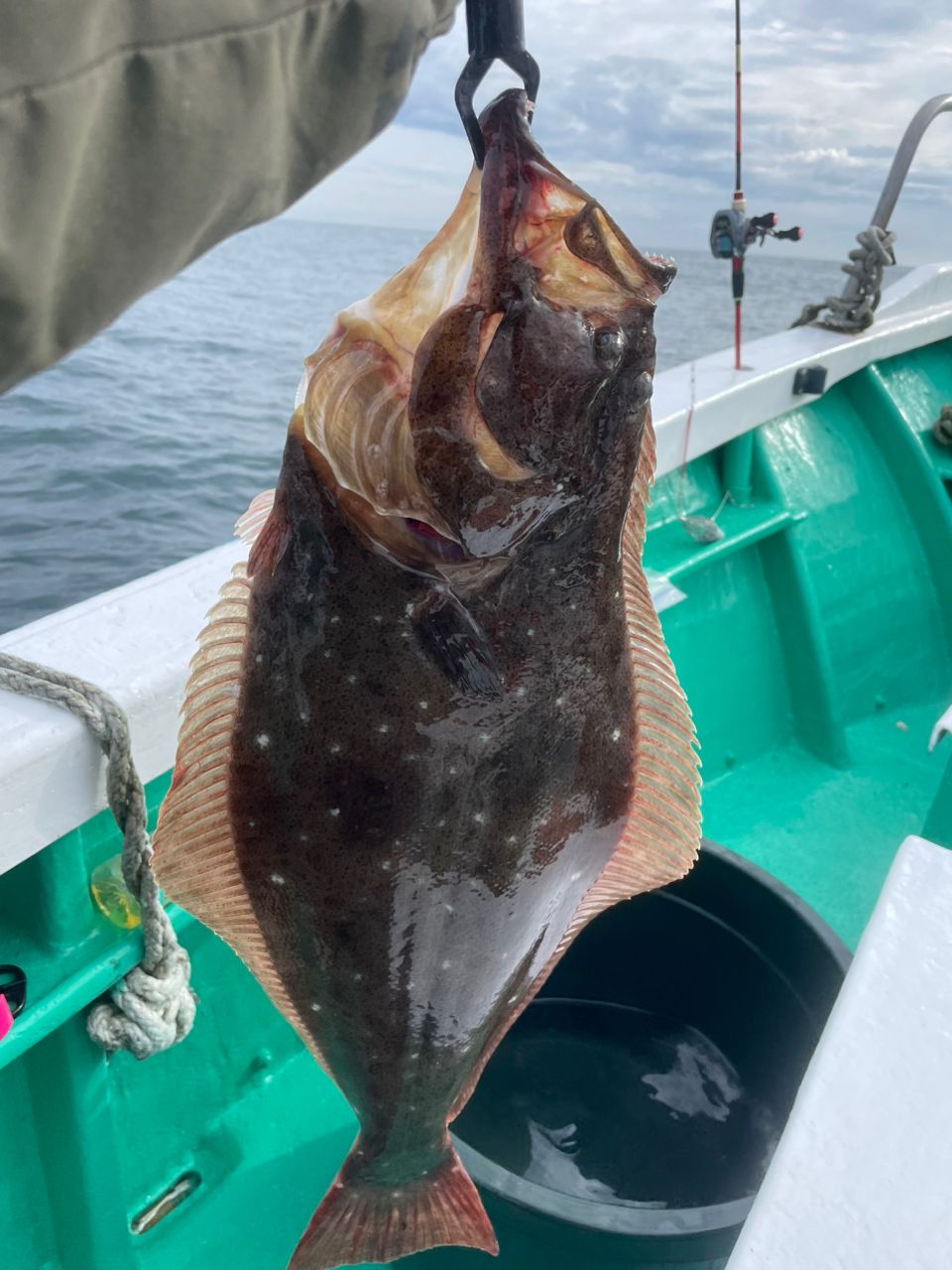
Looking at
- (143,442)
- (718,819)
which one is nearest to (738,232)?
(718,819)

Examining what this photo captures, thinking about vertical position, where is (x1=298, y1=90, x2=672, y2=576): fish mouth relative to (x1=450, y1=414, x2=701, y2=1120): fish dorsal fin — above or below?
above

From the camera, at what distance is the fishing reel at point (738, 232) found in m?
4.61

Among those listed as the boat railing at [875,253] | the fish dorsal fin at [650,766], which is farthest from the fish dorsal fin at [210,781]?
the boat railing at [875,253]

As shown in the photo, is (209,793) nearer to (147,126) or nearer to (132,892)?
(132,892)

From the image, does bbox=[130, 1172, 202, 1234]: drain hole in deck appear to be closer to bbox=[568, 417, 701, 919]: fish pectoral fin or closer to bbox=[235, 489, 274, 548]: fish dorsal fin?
bbox=[568, 417, 701, 919]: fish pectoral fin

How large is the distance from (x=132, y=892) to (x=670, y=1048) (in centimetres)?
200

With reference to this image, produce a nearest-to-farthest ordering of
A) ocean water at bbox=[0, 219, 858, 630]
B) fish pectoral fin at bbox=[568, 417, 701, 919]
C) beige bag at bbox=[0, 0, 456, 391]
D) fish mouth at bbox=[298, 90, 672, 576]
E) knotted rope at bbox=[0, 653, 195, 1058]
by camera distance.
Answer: beige bag at bbox=[0, 0, 456, 391], fish mouth at bbox=[298, 90, 672, 576], fish pectoral fin at bbox=[568, 417, 701, 919], knotted rope at bbox=[0, 653, 195, 1058], ocean water at bbox=[0, 219, 858, 630]

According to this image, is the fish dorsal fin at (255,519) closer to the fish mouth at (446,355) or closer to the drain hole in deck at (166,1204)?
the fish mouth at (446,355)

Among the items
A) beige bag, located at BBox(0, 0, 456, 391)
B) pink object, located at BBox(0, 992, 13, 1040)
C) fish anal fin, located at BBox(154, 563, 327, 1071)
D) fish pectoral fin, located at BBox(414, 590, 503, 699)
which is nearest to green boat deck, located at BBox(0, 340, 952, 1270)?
pink object, located at BBox(0, 992, 13, 1040)

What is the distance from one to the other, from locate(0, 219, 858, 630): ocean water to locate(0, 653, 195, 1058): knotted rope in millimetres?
1258

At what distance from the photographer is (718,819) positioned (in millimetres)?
4480

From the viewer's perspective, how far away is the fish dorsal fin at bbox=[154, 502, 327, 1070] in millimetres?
1525

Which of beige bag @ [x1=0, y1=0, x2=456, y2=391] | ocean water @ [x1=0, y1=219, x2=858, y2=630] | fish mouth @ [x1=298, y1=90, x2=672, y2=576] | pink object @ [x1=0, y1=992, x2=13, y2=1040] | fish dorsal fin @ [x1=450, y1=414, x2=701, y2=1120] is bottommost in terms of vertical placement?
ocean water @ [x1=0, y1=219, x2=858, y2=630]

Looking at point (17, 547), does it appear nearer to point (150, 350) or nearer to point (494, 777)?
point (494, 777)
